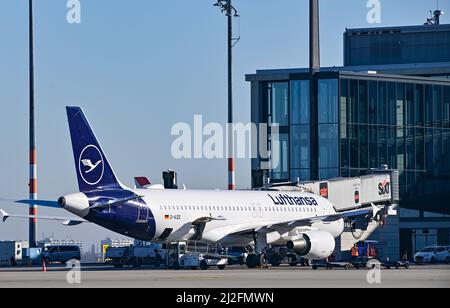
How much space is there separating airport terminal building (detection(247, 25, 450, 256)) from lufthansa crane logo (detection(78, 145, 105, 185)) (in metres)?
37.6

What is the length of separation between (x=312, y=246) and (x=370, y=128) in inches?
1351

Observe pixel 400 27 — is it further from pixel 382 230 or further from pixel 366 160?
pixel 382 230

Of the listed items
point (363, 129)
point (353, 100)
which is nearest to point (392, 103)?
point (363, 129)

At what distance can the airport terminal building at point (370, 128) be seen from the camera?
98938 millimetres

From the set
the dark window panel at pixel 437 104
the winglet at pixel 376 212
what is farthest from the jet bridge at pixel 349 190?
the dark window panel at pixel 437 104

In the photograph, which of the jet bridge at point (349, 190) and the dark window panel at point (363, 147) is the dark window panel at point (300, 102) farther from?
the jet bridge at point (349, 190)

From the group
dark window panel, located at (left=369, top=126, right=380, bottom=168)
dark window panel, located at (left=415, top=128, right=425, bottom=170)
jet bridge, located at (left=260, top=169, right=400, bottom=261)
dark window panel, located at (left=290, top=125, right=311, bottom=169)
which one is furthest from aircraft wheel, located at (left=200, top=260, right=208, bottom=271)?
dark window panel, located at (left=415, top=128, right=425, bottom=170)

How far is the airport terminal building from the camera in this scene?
325 feet

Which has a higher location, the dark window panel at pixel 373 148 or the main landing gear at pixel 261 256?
the dark window panel at pixel 373 148

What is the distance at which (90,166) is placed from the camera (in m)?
62.8

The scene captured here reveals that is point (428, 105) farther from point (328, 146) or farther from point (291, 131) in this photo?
point (291, 131)

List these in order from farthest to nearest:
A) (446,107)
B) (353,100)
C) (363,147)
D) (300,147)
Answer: (446,107), (300,147), (363,147), (353,100)
